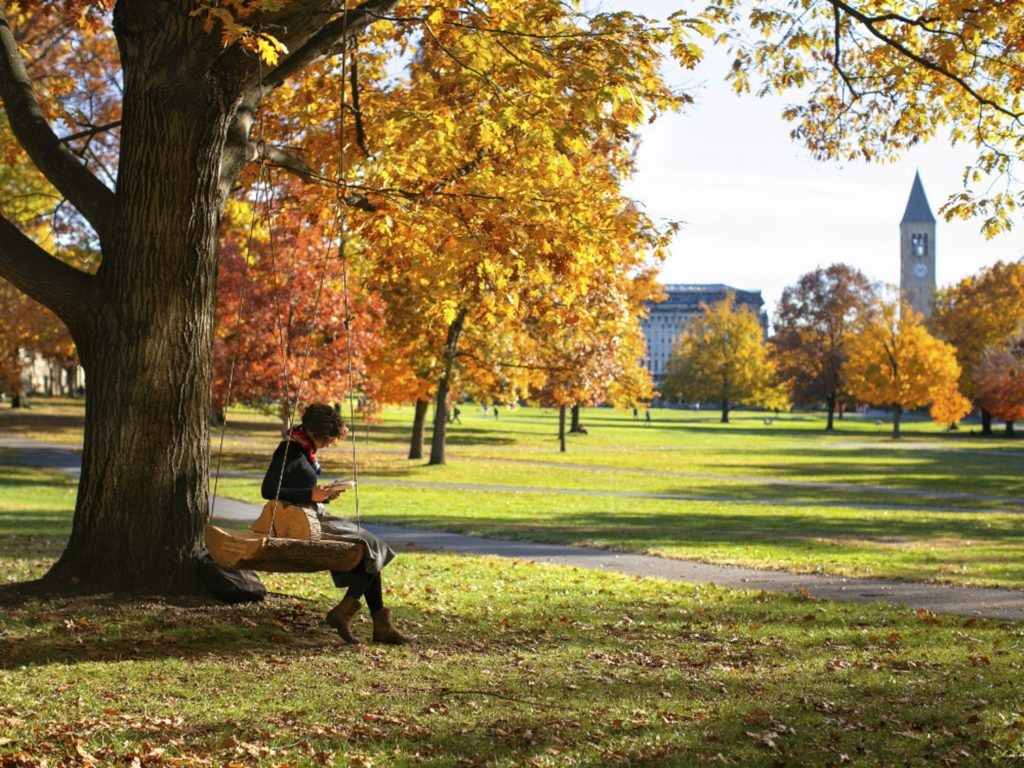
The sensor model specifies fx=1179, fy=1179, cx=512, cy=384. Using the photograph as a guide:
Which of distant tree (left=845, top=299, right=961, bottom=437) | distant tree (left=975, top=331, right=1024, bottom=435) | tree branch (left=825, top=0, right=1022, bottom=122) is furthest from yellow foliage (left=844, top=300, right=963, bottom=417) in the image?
tree branch (left=825, top=0, right=1022, bottom=122)

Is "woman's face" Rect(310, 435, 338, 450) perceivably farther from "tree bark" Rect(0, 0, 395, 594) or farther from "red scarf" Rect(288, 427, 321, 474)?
"tree bark" Rect(0, 0, 395, 594)

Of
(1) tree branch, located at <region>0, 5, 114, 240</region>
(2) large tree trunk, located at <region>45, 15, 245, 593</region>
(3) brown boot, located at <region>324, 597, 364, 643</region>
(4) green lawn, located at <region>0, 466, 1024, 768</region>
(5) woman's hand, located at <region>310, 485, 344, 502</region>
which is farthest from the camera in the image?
(1) tree branch, located at <region>0, 5, 114, 240</region>

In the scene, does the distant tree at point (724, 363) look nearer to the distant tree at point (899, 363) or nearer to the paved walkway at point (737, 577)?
the distant tree at point (899, 363)

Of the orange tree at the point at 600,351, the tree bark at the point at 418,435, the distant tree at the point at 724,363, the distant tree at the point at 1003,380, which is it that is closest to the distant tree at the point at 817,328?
the distant tree at the point at 724,363

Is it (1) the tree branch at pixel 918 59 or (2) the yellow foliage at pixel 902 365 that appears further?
(2) the yellow foliage at pixel 902 365

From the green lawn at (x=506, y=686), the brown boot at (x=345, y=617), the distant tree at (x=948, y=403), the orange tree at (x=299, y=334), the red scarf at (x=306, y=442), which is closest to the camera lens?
the green lawn at (x=506, y=686)

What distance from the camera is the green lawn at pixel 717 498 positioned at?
1617 cm

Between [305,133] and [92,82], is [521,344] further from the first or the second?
[305,133]

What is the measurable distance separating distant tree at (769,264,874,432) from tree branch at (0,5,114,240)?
90.6m

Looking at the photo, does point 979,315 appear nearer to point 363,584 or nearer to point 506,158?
point 506,158

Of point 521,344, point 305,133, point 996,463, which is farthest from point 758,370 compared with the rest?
point 305,133

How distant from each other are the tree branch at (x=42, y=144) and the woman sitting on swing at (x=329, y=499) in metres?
2.69

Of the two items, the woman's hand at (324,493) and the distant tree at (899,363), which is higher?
the distant tree at (899,363)

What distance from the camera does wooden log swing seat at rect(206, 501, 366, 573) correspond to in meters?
6.82
